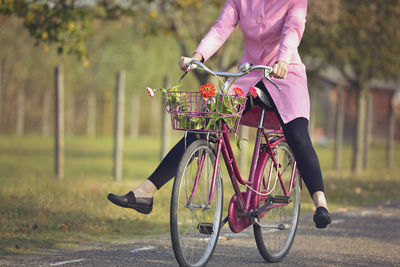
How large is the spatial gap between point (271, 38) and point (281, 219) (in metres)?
1.44

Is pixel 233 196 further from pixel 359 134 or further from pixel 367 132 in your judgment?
pixel 367 132

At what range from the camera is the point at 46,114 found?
34.1 metres

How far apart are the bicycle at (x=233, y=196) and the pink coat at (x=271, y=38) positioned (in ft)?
0.53

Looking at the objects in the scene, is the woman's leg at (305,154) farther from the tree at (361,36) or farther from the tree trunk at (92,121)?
the tree trunk at (92,121)

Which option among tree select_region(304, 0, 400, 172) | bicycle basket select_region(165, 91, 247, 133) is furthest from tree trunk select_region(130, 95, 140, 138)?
bicycle basket select_region(165, 91, 247, 133)

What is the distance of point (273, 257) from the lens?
5.17 m

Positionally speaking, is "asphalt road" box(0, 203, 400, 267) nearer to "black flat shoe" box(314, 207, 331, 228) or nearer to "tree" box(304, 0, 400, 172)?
"black flat shoe" box(314, 207, 331, 228)

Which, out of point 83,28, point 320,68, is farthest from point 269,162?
point 320,68

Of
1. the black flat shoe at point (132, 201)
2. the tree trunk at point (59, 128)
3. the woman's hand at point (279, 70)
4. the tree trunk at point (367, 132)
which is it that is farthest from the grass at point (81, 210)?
the tree trunk at point (367, 132)

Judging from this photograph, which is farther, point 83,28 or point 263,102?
point 83,28

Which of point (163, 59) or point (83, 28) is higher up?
point (163, 59)

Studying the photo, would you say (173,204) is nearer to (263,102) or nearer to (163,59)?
(263,102)

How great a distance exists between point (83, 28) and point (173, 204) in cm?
603

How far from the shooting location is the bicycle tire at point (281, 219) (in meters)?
5.14
